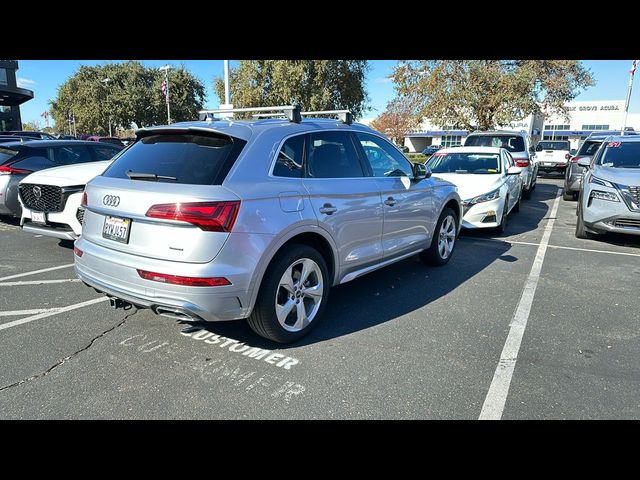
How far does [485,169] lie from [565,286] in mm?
3938

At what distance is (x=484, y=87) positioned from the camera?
860 inches

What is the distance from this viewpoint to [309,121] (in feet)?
13.2

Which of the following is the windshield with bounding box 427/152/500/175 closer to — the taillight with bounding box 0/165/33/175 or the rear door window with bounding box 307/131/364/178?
the rear door window with bounding box 307/131/364/178

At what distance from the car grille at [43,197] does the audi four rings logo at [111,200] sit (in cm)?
282

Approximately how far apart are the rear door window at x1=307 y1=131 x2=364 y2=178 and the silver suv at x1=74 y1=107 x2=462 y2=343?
0.04 ft

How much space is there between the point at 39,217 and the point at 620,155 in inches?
377

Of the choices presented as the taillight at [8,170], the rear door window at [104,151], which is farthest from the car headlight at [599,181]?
the taillight at [8,170]

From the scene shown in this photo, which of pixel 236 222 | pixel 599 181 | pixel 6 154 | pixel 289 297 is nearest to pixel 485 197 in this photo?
pixel 599 181

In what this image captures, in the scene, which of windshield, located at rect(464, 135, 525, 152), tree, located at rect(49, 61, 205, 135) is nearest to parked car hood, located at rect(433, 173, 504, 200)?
windshield, located at rect(464, 135, 525, 152)

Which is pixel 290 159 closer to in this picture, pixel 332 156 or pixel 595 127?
pixel 332 156

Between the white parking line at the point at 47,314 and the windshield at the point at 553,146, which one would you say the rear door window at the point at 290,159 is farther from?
the windshield at the point at 553,146

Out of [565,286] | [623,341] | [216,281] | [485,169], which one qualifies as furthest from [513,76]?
[216,281]
